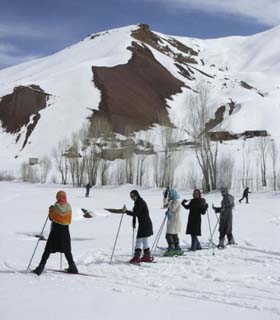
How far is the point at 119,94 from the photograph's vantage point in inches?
3711

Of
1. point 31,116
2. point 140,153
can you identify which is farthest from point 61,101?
point 140,153

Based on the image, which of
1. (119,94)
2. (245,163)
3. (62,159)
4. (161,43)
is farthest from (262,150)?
(161,43)

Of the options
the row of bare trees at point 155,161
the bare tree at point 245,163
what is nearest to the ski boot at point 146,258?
the row of bare trees at point 155,161

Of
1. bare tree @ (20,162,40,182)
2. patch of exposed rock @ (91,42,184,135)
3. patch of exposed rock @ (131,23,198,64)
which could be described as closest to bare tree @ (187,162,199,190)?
patch of exposed rock @ (91,42,184,135)

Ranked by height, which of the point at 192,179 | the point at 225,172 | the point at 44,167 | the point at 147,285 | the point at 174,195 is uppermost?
the point at 44,167

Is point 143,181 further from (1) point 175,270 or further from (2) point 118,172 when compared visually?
(1) point 175,270

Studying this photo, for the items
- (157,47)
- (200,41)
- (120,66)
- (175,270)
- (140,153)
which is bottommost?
(175,270)

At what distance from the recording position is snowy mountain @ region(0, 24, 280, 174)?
80.6 meters

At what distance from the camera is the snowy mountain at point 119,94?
265 feet

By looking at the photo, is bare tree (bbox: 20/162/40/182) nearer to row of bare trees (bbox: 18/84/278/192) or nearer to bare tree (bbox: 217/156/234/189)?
row of bare trees (bbox: 18/84/278/192)

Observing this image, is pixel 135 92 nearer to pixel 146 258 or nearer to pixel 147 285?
pixel 146 258

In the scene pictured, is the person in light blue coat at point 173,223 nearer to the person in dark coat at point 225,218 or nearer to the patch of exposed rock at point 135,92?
the person in dark coat at point 225,218

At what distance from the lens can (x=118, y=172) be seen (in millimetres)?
61906

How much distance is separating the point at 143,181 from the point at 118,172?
329 centimetres
